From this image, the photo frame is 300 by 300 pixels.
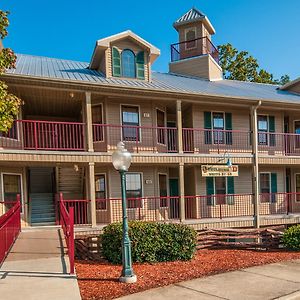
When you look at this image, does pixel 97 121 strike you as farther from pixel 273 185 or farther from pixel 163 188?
pixel 273 185

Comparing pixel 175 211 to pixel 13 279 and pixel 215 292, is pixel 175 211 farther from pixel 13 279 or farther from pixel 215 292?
pixel 13 279

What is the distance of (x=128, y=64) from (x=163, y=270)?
10.2m

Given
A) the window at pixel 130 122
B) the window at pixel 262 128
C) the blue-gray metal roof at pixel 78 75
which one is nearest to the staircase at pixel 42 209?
the window at pixel 130 122

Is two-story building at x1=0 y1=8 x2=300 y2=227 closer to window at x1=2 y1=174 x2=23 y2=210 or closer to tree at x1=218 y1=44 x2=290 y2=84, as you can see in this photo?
window at x1=2 y1=174 x2=23 y2=210

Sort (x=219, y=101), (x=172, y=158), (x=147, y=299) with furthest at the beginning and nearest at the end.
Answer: (x=219, y=101)
(x=172, y=158)
(x=147, y=299)

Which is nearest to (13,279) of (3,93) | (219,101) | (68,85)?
(3,93)

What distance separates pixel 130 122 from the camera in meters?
15.3

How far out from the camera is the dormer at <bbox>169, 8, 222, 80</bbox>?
21312 millimetres

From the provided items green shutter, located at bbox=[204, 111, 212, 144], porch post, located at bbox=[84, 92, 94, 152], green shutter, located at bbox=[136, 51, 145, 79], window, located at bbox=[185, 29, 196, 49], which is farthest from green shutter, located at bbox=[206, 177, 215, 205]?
window, located at bbox=[185, 29, 196, 49]

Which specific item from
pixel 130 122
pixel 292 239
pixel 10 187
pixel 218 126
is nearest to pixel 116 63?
pixel 130 122

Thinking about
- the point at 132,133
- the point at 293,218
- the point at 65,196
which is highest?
the point at 132,133

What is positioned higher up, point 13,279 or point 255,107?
point 255,107

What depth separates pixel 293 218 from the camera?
52.2 feet

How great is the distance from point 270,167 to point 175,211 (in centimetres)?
603
